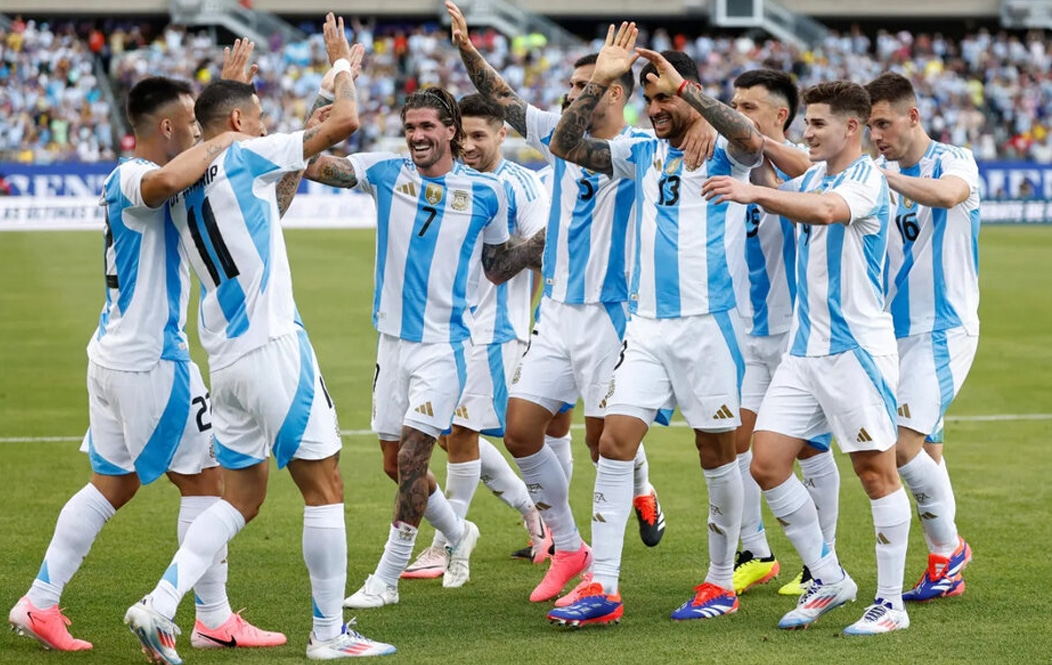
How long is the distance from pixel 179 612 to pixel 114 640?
0.56 metres

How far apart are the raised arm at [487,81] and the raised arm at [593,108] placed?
1.61 ft

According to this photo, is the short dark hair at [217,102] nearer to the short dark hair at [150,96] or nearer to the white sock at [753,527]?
the short dark hair at [150,96]

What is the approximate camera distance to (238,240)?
585 centimetres

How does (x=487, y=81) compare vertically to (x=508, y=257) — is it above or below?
above

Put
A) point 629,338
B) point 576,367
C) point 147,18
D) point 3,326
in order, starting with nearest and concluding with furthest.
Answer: point 629,338, point 576,367, point 3,326, point 147,18

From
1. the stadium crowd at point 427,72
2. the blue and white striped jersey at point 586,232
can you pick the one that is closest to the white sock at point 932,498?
the blue and white striped jersey at point 586,232

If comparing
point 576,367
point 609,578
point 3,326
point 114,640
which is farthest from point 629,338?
point 3,326

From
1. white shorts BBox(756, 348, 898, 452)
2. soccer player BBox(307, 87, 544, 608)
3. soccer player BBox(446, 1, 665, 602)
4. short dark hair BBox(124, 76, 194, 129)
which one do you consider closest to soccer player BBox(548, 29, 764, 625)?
white shorts BBox(756, 348, 898, 452)

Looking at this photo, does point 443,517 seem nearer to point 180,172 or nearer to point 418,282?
point 418,282

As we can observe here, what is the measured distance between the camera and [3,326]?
57.0 feet

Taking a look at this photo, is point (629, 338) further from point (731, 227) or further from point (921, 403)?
point (921, 403)

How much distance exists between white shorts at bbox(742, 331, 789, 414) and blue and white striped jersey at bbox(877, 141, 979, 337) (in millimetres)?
655

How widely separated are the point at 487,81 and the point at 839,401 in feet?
7.99

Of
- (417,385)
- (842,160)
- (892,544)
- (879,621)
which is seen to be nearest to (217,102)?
(417,385)
